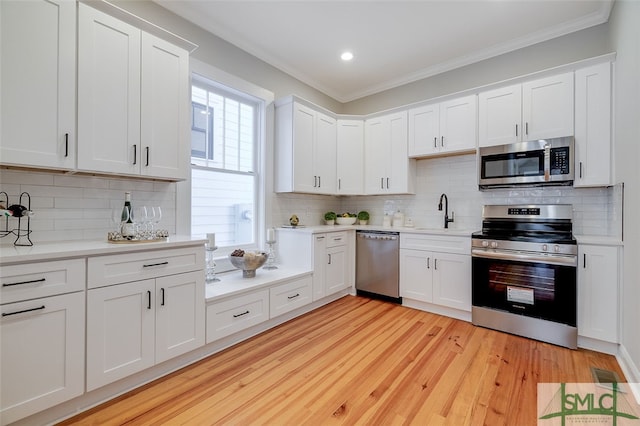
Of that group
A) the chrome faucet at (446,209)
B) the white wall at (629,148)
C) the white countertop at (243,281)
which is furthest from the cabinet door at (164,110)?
the white wall at (629,148)

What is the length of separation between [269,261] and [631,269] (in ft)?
10.5

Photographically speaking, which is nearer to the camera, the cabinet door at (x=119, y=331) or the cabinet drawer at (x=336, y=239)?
the cabinet door at (x=119, y=331)

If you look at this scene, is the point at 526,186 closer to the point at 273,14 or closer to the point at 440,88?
the point at 440,88

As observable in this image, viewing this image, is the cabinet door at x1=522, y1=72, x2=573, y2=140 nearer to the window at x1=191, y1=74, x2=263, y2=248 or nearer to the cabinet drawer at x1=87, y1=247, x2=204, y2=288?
the window at x1=191, y1=74, x2=263, y2=248

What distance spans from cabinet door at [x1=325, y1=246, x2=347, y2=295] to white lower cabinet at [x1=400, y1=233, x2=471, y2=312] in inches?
29.3

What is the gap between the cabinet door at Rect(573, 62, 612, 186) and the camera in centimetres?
260

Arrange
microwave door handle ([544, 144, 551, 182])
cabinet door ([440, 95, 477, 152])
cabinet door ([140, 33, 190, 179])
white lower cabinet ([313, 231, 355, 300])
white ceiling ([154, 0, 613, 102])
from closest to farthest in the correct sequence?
cabinet door ([140, 33, 190, 179]), white ceiling ([154, 0, 613, 102]), microwave door handle ([544, 144, 551, 182]), cabinet door ([440, 95, 477, 152]), white lower cabinet ([313, 231, 355, 300])

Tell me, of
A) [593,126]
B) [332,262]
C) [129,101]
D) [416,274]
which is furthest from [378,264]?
[129,101]

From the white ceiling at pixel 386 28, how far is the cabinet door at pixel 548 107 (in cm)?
66

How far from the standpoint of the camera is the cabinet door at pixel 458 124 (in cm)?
333

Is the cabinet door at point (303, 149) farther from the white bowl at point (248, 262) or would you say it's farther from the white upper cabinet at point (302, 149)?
the white bowl at point (248, 262)

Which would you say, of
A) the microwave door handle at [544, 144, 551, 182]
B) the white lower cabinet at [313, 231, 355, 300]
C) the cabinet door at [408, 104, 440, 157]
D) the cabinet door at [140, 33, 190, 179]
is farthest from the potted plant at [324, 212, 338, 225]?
the microwave door handle at [544, 144, 551, 182]

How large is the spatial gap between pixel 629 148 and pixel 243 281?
333 cm

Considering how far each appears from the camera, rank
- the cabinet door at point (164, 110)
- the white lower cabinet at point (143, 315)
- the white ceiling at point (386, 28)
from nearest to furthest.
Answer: the white lower cabinet at point (143, 315) < the cabinet door at point (164, 110) < the white ceiling at point (386, 28)
